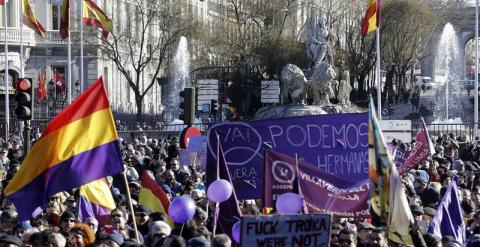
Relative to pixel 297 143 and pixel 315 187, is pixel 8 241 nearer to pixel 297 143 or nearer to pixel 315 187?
pixel 315 187

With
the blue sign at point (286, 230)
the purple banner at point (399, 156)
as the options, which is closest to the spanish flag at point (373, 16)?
the purple banner at point (399, 156)

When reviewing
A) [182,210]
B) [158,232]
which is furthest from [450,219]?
[158,232]

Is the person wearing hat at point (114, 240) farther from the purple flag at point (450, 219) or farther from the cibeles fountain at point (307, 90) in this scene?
the cibeles fountain at point (307, 90)

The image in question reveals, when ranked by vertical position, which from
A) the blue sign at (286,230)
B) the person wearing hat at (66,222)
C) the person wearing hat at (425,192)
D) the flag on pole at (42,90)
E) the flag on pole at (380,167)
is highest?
the flag on pole at (42,90)

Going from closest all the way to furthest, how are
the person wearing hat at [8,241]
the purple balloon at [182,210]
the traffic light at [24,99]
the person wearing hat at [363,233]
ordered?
the person wearing hat at [8,241] → the person wearing hat at [363,233] → the purple balloon at [182,210] → the traffic light at [24,99]

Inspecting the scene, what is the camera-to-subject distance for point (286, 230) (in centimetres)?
965

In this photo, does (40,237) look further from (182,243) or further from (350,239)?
(350,239)

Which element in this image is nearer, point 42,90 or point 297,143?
point 297,143

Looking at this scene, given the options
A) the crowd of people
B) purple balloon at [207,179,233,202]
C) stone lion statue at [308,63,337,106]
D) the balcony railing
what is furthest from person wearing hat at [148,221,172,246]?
the balcony railing

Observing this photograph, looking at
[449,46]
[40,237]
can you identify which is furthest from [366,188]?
[449,46]

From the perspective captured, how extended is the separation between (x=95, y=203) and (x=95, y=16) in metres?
26.9

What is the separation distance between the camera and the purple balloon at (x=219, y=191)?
12.6m

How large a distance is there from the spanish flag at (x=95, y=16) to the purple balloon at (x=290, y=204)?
86.6 ft

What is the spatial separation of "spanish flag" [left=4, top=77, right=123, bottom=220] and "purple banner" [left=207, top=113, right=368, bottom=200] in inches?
85.9
